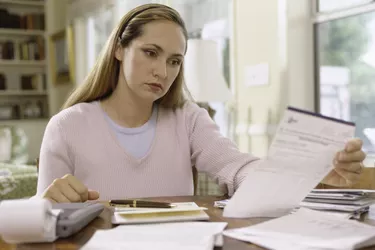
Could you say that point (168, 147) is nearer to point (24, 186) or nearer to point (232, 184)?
point (232, 184)

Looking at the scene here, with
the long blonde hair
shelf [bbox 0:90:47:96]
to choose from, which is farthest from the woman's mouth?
shelf [bbox 0:90:47:96]

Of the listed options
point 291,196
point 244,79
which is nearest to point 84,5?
point 244,79

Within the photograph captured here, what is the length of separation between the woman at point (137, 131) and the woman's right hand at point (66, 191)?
Answer: 285mm

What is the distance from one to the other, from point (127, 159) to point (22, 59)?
464cm

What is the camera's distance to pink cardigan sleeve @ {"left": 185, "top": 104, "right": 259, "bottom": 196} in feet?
4.25

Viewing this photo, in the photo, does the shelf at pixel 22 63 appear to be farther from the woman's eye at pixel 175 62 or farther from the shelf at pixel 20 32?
the woman's eye at pixel 175 62

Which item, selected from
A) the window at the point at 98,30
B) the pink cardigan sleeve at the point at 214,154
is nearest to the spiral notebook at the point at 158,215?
the pink cardigan sleeve at the point at 214,154

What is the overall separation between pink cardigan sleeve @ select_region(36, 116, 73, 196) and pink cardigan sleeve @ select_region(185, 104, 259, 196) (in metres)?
0.38

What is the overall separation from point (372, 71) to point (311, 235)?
1795 millimetres

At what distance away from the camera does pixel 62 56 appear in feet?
17.4

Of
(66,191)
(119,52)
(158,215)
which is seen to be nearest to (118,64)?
(119,52)

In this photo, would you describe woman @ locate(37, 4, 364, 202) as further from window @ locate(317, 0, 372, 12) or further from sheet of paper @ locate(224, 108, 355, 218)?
window @ locate(317, 0, 372, 12)

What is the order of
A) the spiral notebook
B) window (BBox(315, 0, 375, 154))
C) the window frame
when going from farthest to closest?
the window frame → window (BBox(315, 0, 375, 154)) → the spiral notebook

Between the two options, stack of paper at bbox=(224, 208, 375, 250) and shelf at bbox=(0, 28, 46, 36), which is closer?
stack of paper at bbox=(224, 208, 375, 250)
